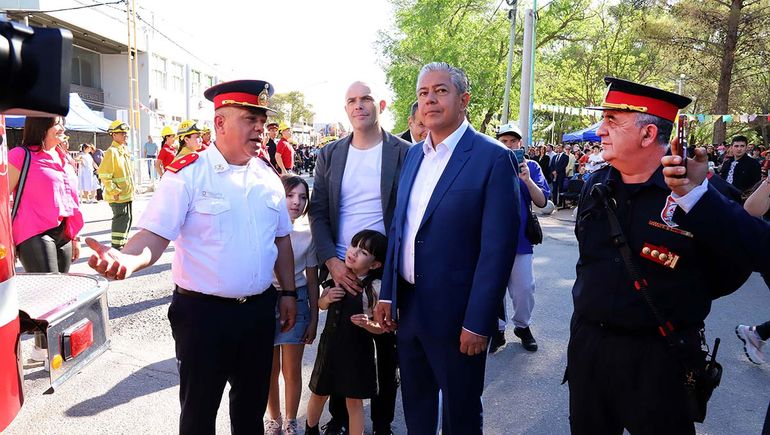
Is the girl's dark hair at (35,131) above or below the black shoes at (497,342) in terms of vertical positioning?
above

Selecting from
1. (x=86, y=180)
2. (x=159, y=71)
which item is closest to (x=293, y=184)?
(x=86, y=180)

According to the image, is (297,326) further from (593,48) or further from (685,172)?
(593,48)

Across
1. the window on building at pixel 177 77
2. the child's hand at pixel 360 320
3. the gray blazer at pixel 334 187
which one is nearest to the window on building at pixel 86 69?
the window on building at pixel 177 77

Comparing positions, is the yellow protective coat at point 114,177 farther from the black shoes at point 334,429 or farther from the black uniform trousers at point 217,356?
the black uniform trousers at point 217,356

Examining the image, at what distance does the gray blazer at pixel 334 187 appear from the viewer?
3.31m

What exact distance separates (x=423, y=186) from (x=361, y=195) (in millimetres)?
675

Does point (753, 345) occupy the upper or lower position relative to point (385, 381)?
lower

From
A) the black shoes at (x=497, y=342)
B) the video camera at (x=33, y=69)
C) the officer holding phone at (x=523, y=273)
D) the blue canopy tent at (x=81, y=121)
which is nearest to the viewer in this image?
the video camera at (x=33, y=69)

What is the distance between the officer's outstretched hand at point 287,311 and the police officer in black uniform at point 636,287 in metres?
1.52

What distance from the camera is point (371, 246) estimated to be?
313cm

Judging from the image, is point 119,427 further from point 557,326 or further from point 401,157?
point 557,326

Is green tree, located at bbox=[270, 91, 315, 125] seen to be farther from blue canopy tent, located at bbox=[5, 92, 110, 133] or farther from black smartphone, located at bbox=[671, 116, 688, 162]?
black smartphone, located at bbox=[671, 116, 688, 162]

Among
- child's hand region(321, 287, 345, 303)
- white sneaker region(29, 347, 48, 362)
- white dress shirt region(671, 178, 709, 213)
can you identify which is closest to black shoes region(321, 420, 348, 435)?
child's hand region(321, 287, 345, 303)

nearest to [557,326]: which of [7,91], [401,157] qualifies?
[401,157]
